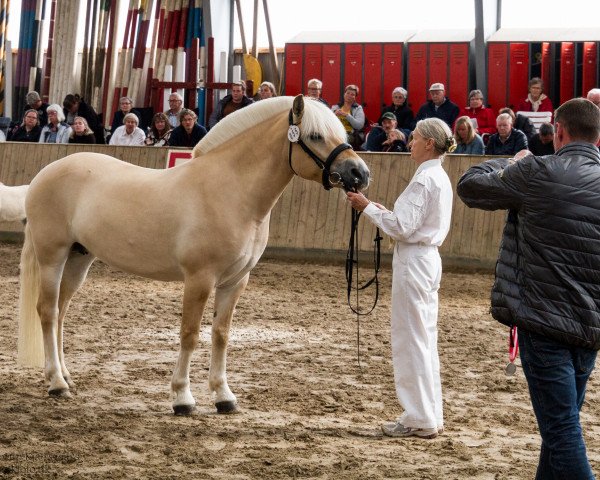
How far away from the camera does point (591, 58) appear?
1630 cm

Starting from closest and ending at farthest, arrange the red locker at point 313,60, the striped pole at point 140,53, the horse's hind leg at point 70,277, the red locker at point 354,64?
the horse's hind leg at point 70,277
the red locker at point 354,64
the red locker at point 313,60
the striped pole at point 140,53

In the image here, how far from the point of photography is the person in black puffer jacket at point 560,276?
12.7ft

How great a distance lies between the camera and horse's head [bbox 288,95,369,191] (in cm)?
582

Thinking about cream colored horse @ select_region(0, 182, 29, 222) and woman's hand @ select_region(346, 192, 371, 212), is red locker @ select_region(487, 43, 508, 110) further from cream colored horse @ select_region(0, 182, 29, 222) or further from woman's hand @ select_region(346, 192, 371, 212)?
woman's hand @ select_region(346, 192, 371, 212)

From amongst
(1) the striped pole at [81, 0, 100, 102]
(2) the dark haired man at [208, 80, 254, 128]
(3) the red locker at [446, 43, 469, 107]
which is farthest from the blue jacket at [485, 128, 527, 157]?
(1) the striped pole at [81, 0, 100, 102]

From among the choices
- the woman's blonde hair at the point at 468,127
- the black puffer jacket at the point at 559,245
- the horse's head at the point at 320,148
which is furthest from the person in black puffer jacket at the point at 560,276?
the woman's blonde hair at the point at 468,127

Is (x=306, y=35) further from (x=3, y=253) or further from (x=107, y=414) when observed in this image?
(x=107, y=414)

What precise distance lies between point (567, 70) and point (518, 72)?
2.83ft

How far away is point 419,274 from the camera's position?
5715 millimetres

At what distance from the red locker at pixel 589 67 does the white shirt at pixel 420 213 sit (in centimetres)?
1151

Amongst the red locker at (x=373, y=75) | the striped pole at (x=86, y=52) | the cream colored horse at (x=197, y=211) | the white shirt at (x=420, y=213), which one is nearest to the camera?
the white shirt at (x=420, y=213)

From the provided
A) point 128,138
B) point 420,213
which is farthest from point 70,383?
point 128,138

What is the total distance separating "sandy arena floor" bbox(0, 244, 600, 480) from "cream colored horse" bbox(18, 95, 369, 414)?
418mm

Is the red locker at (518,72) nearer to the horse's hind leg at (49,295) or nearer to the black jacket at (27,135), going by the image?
the black jacket at (27,135)
